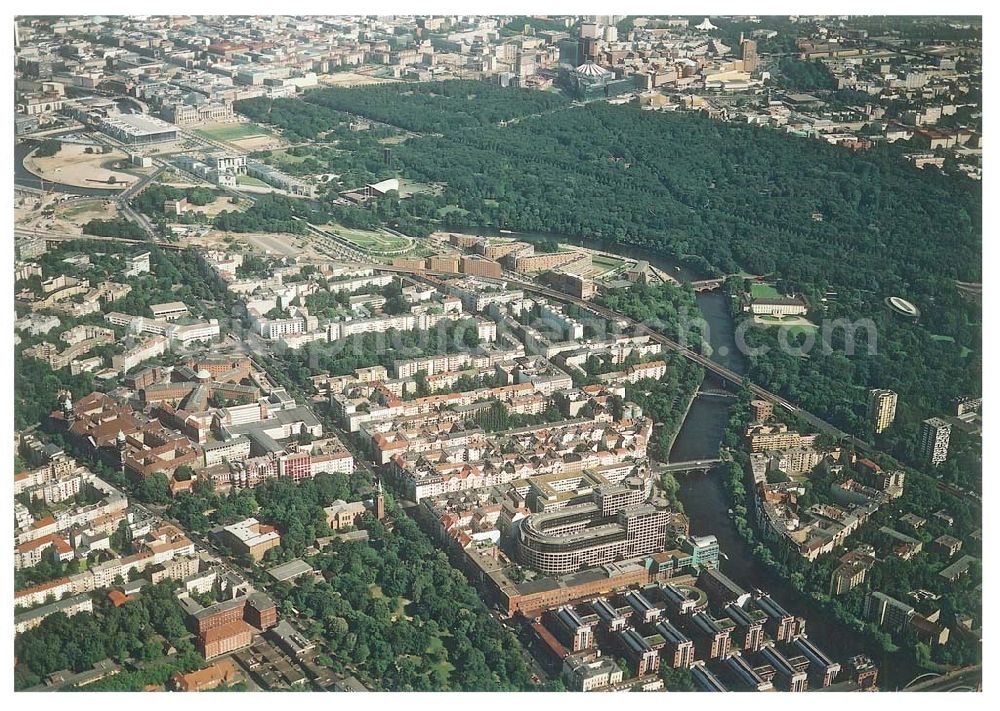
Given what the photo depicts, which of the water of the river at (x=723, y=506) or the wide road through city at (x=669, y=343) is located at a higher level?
the wide road through city at (x=669, y=343)

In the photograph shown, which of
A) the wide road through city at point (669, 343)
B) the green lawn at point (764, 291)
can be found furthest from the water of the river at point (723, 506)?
the green lawn at point (764, 291)

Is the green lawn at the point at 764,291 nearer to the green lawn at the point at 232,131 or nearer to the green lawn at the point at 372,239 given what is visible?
the green lawn at the point at 372,239

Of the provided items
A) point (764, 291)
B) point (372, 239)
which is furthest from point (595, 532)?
point (372, 239)

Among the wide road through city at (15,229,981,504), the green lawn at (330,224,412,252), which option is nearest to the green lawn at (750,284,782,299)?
the wide road through city at (15,229,981,504)

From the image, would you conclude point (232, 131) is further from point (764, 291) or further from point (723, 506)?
point (723, 506)

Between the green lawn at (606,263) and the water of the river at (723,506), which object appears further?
the green lawn at (606,263)

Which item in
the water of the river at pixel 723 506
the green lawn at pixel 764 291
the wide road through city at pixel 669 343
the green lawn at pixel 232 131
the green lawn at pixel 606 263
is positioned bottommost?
the water of the river at pixel 723 506

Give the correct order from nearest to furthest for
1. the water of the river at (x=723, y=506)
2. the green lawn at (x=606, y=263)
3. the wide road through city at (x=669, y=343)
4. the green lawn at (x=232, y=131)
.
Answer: the water of the river at (x=723, y=506)
the wide road through city at (x=669, y=343)
the green lawn at (x=606, y=263)
the green lawn at (x=232, y=131)

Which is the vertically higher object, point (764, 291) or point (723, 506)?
point (764, 291)

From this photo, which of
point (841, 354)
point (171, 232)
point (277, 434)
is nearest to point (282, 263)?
point (171, 232)

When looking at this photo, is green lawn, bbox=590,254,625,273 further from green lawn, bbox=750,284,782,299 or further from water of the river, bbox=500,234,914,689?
green lawn, bbox=750,284,782,299
